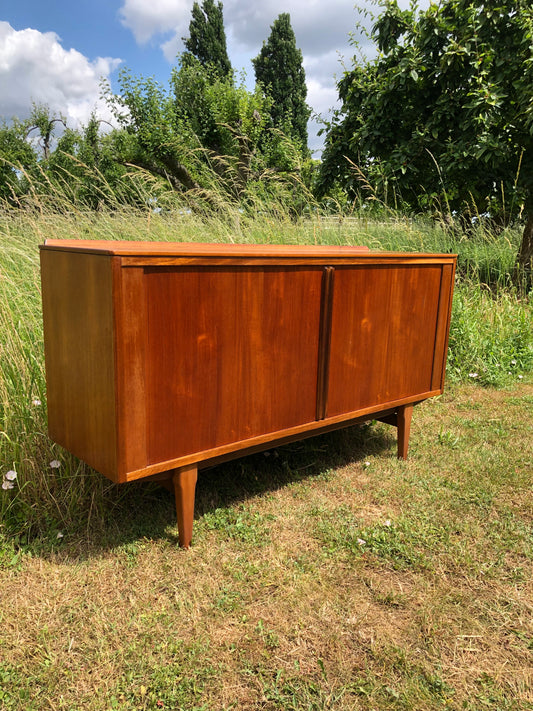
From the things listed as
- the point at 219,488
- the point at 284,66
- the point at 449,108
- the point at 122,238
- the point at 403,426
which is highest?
the point at 284,66

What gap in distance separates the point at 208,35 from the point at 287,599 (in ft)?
83.8

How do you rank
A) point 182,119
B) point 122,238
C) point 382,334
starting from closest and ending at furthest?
point 382,334, point 122,238, point 182,119

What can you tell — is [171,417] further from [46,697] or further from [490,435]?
[490,435]

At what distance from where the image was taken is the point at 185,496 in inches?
69.0

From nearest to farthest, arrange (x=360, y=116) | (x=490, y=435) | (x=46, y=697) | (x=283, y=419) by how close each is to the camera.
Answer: (x=46, y=697)
(x=283, y=419)
(x=490, y=435)
(x=360, y=116)

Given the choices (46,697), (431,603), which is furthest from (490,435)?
(46,697)

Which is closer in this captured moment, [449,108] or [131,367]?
[131,367]

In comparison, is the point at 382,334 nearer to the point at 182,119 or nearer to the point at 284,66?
the point at 182,119

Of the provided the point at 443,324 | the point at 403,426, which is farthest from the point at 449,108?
the point at 403,426

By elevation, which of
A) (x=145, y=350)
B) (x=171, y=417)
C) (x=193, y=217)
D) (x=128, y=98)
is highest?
(x=128, y=98)

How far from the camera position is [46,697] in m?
1.25

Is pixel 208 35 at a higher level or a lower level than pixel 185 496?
higher

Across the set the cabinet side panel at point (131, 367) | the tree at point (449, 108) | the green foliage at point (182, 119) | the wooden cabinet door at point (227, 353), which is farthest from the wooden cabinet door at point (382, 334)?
the green foliage at point (182, 119)

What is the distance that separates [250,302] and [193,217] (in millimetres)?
2673
